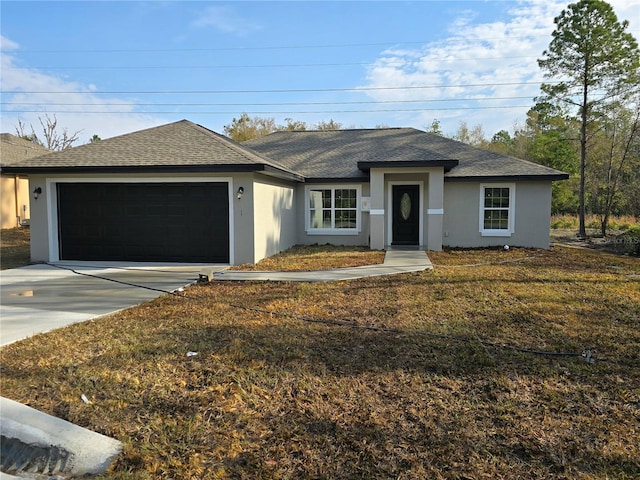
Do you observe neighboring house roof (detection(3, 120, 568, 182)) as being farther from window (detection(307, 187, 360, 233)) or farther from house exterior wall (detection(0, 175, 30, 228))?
house exterior wall (detection(0, 175, 30, 228))

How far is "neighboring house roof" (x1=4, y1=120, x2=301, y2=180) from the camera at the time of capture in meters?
10.5

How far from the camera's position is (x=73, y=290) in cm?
810

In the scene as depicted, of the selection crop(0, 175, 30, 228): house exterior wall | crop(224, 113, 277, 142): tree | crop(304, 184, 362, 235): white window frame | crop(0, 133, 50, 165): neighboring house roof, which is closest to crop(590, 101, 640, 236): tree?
crop(304, 184, 362, 235): white window frame

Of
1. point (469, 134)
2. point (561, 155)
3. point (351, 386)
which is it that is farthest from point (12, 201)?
point (469, 134)

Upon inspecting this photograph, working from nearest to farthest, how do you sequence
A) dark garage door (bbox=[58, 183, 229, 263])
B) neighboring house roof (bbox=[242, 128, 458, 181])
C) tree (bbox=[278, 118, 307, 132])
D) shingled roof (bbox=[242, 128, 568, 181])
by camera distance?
1. dark garage door (bbox=[58, 183, 229, 263])
2. neighboring house roof (bbox=[242, 128, 458, 181])
3. shingled roof (bbox=[242, 128, 568, 181])
4. tree (bbox=[278, 118, 307, 132])

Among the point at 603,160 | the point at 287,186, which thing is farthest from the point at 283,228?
the point at 603,160

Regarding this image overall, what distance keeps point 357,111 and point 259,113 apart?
973 cm

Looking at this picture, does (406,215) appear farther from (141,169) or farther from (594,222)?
A: (594,222)

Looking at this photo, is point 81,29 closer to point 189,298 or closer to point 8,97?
point 189,298

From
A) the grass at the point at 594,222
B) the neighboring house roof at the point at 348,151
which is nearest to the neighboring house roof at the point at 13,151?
the neighboring house roof at the point at 348,151

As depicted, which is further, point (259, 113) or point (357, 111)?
point (259, 113)

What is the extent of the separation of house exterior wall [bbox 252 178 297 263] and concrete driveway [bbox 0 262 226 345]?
60.3 inches


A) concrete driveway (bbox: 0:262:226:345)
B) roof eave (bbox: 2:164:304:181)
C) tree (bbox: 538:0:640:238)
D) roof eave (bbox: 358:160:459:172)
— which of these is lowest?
concrete driveway (bbox: 0:262:226:345)

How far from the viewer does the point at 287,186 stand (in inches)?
561
